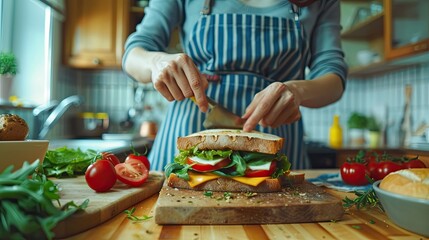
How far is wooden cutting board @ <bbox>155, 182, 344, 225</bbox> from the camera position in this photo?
2.43ft

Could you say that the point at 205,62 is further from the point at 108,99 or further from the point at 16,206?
the point at 108,99

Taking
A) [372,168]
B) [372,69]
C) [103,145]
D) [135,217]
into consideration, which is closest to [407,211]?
[135,217]

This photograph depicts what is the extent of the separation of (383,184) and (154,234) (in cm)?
44

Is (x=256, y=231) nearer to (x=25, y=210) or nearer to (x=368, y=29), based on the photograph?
(x=25, y=210)

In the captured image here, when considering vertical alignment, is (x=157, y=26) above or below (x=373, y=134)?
above

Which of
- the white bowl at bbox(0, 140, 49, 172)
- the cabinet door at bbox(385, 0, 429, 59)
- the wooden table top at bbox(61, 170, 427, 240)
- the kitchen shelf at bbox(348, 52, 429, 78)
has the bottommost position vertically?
the wooden table top at bbox(61, 170, 427, 240)

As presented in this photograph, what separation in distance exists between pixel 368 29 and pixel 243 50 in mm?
2303

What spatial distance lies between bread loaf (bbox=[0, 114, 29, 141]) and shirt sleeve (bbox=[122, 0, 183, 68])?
57 cm

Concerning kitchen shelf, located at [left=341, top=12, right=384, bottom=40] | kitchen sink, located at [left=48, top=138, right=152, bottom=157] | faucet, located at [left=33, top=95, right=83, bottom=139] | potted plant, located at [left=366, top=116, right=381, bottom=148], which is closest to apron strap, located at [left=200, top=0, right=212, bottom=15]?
kitchen sink, located at [left=48, top=138, right=152, bottom=157]

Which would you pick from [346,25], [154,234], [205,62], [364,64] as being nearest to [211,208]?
[154,234]

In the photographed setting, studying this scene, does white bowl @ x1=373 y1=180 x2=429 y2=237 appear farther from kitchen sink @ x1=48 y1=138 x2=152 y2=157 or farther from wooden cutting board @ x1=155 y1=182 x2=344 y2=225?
kitchen sink @ x1=48 y1=138 x2=152 y2=157

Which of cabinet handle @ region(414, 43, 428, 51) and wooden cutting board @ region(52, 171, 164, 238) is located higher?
cabinet handle @ region(414, 43, 428, 51)

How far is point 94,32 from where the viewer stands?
3.38m

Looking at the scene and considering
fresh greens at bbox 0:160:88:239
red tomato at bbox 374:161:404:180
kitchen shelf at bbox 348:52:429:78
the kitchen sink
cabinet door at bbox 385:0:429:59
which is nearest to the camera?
fresh greens at bbox 0:160:88:239
